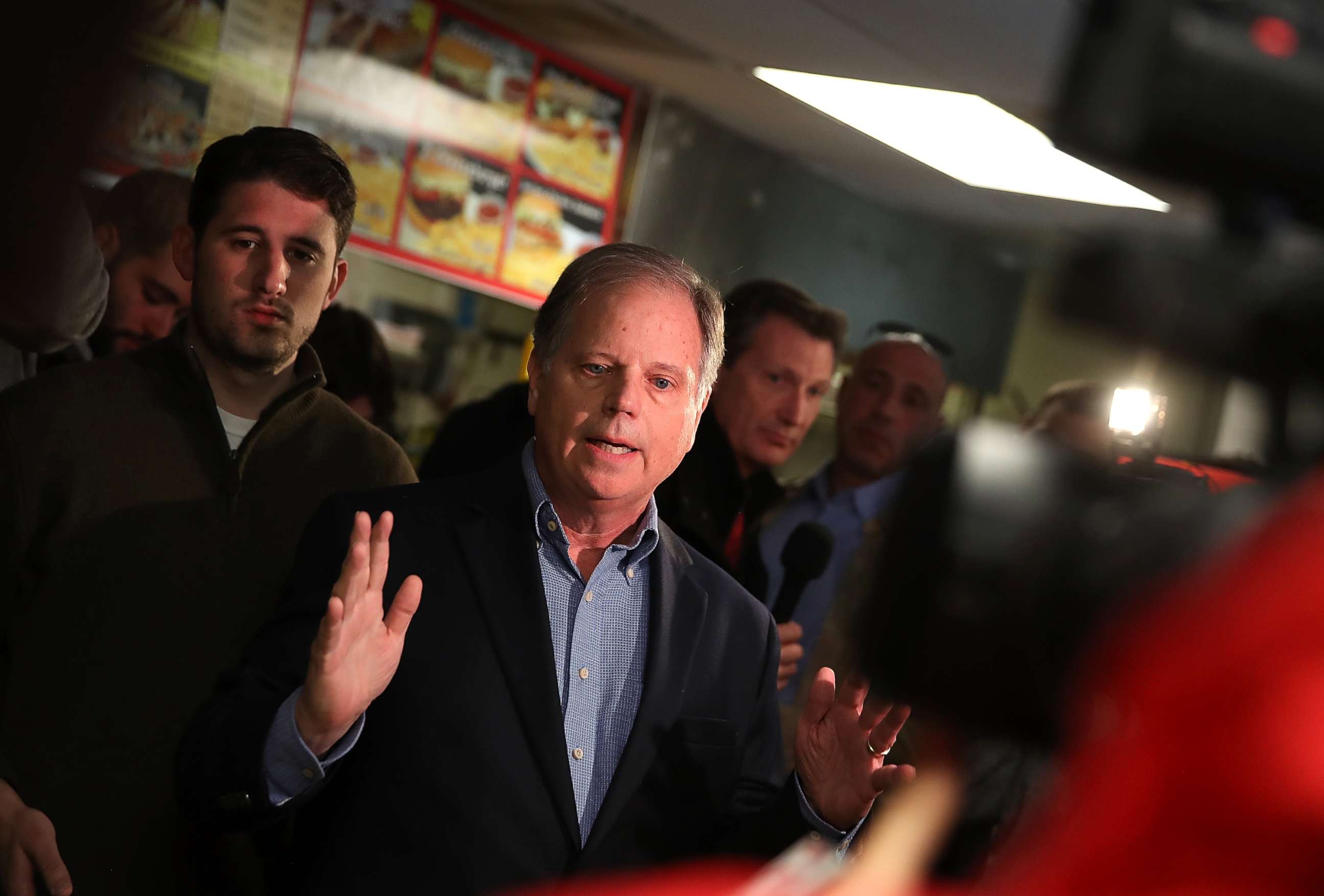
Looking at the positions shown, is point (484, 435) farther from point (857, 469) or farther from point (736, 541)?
point (857, 469)

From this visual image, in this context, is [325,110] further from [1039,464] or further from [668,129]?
[1039,464]

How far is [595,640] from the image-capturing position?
1.32m

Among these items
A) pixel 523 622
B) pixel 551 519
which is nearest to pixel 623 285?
pixel 551 519

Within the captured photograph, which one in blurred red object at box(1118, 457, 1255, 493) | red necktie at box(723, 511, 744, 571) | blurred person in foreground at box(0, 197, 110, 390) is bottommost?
red necktie at box(723, 511, 744, 571)

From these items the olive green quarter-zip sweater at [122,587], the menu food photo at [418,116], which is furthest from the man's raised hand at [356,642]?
the menu food photo at [418,116]

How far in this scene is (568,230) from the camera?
342cm

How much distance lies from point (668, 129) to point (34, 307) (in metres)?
2.23

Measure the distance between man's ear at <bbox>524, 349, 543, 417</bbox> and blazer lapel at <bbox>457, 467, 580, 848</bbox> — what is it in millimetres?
112

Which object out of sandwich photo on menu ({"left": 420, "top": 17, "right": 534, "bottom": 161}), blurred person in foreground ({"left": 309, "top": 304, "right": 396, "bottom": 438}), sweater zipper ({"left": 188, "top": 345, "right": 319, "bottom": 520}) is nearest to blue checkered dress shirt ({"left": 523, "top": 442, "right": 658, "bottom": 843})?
sweater zipper ({"left": 188, "top": 345, "right": 319, "bottom": 520})

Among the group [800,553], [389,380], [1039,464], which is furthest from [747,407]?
[1039,464]

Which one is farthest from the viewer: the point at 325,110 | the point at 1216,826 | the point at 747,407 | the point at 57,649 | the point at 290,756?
the point at 325,110

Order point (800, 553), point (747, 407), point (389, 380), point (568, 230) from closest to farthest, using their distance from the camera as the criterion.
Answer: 1. point (800, 553)
2. point (747, 407)
3. point (389, 380)
4. point (568, 230)

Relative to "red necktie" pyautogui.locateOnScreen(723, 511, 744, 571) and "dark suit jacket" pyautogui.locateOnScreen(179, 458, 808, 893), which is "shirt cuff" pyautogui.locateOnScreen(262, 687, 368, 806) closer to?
"dark suit jacket" pyautogui.locateOnScreen(179, 458, 808, 893)

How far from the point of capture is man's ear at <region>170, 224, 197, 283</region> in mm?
1519
